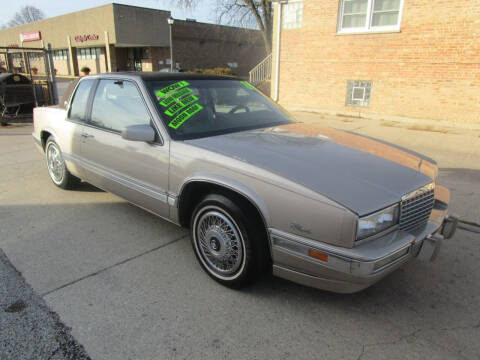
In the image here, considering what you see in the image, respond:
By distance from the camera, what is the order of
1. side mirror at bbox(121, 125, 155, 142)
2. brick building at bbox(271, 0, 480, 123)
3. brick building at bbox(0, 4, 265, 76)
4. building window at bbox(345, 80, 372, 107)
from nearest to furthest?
side mirror at bbox(121, 125, 155, 142), brick building at bbox(271, 0, 480, 123), building window at bbox(345, 80, 372, 107), brick building at bbox(0, 4, 265, 76)

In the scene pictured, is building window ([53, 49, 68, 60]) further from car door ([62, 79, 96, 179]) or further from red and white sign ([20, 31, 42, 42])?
car door ([62, 79, 96, 179])

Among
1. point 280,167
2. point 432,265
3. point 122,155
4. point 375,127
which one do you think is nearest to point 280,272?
point 280,167

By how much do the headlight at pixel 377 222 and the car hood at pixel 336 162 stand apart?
47 millimetres

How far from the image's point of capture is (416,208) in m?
2.56

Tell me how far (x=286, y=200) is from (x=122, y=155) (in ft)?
6.42

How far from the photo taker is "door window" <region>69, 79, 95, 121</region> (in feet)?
14.0

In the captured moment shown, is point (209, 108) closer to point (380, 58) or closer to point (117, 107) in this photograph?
point (117, 107)

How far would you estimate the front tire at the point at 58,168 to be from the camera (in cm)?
486

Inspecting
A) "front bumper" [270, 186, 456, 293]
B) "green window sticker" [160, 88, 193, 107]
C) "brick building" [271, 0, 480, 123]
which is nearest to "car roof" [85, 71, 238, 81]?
"green window sticker" [160, 88, 193, 107]

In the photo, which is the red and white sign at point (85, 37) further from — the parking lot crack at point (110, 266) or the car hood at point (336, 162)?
the car hood at point (336, 162)

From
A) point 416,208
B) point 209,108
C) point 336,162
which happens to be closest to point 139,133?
point 209,108

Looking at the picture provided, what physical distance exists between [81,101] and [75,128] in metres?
0.34

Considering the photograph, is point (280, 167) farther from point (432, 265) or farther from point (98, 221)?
point (98, 221)

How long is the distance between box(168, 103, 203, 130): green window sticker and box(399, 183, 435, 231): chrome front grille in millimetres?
1938
